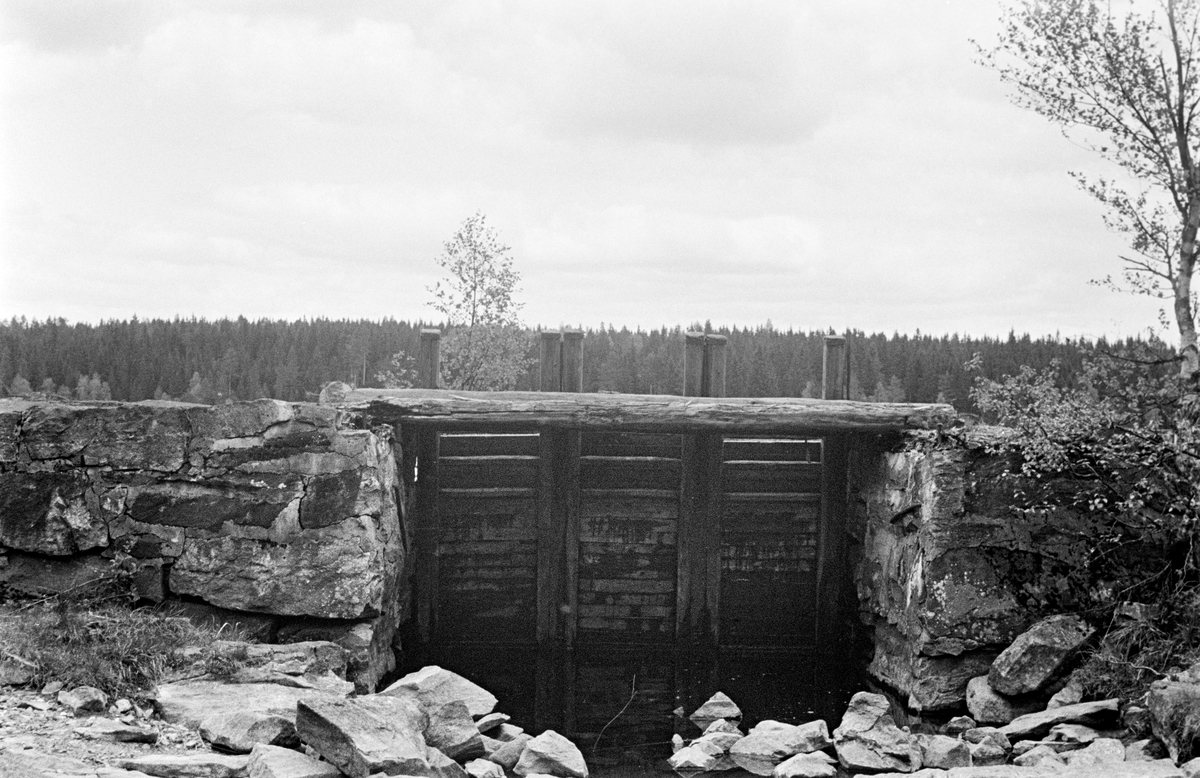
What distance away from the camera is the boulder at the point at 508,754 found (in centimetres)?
729

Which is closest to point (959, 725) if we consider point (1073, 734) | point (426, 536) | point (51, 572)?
point (1073, 734)

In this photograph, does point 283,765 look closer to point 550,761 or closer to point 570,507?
point 550,761

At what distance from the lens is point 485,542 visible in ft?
36.7

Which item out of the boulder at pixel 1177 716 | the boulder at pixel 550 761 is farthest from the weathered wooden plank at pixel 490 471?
the boulder at pixel 1177 716

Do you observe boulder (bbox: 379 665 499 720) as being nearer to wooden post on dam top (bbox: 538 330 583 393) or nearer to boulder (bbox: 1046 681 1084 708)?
boulder (bbox: 1046 681 1084 708)

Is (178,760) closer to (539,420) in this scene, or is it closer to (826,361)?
(539,420)

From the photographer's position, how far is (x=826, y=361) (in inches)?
468

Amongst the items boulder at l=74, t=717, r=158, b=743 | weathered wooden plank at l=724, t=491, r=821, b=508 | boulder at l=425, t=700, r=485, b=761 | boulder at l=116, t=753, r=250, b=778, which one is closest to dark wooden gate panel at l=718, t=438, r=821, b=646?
weathered wooden plank at l=724, t=491, r=821, b=508

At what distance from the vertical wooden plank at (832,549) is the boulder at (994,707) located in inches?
101

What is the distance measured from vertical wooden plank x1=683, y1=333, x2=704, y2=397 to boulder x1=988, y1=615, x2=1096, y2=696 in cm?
400

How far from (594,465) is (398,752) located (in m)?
5.71

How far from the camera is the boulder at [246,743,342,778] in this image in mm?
5359

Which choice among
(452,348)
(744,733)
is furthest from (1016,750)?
(452,348)

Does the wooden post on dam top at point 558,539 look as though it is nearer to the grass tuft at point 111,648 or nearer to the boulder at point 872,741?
the boulder at point 872,741
